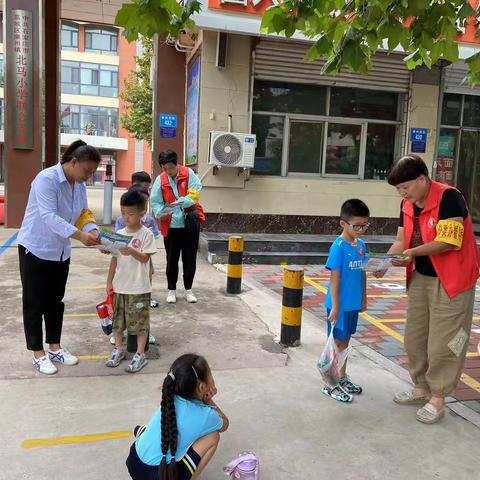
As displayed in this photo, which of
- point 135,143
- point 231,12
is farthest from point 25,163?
point 135,143

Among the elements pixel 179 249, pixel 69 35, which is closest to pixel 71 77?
pixel 69 35

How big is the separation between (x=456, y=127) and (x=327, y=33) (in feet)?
30.6

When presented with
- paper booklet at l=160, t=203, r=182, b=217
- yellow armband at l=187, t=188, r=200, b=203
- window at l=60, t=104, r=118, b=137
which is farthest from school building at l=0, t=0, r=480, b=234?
window at l=60, t=104, r=118, b=137

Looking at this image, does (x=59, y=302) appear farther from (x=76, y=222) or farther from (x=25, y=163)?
(x=25, y=163)

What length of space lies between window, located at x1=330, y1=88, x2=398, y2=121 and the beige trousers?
8.10 m

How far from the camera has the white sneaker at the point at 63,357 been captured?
4.14m

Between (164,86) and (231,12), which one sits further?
(164,86)

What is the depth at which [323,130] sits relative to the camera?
36.2 ft

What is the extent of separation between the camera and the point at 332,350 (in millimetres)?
3574

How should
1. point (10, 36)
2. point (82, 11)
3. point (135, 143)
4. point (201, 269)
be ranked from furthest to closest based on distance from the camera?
point (135, 143)
point (82, 11)
point (10, 36)
point (201, 269)

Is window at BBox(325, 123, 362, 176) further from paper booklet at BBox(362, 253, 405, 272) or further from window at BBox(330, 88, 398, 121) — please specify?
paper booklet at BBox(362, 253, 405, 272)

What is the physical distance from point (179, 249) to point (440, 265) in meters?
3.30

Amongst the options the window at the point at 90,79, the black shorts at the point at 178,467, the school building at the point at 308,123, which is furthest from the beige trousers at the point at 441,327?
the window at the point at 90,79

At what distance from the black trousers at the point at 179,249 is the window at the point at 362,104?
6.29 m
